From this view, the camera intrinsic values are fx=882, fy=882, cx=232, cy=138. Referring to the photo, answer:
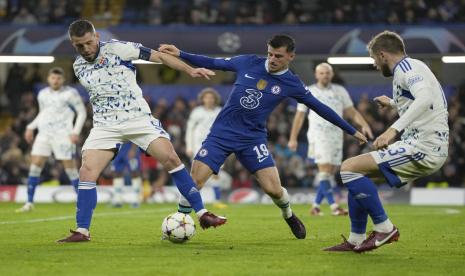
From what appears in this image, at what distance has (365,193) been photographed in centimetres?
813

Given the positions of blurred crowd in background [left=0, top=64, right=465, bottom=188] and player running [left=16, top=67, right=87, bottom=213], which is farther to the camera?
blurred crowd in background [left=0, top=64, right=465, bottom=188]

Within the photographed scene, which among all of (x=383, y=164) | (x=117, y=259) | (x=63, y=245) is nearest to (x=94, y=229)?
(x=63, y=245)

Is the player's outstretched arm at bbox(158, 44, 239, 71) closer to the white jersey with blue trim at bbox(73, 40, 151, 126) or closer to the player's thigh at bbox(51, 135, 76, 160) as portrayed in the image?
the white jersey with blue trim at bbox(73, 40, 151, 126)

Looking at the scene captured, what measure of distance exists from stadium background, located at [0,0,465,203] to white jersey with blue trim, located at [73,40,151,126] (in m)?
12.6

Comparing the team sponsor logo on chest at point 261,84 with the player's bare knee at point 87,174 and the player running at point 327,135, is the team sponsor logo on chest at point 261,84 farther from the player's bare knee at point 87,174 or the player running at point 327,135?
the player running at point 327,135

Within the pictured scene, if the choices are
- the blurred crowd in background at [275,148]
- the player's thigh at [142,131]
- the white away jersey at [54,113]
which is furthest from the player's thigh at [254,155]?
the blurred crowd in background at [275,148]

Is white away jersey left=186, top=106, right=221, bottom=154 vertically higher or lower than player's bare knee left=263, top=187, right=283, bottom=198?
higher

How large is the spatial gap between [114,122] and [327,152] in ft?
21.4

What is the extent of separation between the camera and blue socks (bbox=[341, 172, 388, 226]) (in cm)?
813

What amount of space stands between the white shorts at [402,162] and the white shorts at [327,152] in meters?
7.08

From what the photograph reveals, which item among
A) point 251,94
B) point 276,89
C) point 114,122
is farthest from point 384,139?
point 114,122

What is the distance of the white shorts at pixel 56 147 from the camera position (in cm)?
1652

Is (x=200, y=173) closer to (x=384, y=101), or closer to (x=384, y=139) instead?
(x=384, y=101)

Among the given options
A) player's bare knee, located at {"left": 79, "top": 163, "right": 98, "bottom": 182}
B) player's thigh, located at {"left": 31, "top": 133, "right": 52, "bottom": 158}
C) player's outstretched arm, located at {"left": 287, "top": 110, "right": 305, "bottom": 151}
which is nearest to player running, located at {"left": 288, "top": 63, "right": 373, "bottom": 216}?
player's outstretched arm, located at {"left": 287, "top": 110, "right": 305, "bottom": 151}
